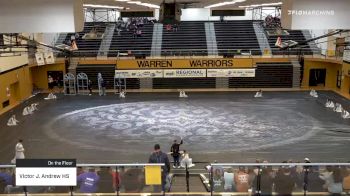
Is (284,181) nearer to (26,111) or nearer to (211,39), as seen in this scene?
(26,111)

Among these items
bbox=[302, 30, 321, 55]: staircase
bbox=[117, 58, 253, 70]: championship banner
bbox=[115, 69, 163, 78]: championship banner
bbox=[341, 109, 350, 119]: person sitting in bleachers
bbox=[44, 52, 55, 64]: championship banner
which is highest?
bbox=[302, 30, 321, 55]: staircase

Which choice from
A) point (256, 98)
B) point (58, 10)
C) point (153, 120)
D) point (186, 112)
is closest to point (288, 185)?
point (58, 10)

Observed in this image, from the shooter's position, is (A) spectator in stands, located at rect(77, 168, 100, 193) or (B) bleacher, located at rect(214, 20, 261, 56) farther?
(B) bleacher, located at rect(214, 20, 261, 56)

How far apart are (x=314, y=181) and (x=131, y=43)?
2946 centimetres

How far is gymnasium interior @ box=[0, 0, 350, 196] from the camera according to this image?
816cm

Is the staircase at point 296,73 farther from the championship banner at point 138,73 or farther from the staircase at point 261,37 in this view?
the championship banner at point 138,73

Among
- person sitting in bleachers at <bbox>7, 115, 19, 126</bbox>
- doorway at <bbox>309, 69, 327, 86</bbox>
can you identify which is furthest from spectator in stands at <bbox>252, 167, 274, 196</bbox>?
doorway at <bbox>309, 69, 327, 86</bbox>

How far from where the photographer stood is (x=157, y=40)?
3675cm

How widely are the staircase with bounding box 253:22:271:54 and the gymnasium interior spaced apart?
0.17m

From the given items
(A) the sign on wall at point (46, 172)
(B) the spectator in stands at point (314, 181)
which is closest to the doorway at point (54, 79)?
(A) the sign on wall at point (46, 172)

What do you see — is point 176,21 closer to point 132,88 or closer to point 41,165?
point 41,165

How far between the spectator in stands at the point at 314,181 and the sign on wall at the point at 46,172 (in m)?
4.75

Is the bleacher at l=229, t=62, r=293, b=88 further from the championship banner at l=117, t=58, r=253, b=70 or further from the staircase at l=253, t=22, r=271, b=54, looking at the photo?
the staircase at l=253, t=22, r=271, b=54

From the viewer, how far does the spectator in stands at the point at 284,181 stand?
843 centimetres
